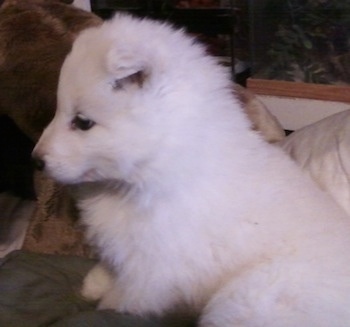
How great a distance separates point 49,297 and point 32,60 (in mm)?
703

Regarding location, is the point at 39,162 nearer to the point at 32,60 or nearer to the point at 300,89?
the point at 32,60

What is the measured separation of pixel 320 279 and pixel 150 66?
592 millimetres

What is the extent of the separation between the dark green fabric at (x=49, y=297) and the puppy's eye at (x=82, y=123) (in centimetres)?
48

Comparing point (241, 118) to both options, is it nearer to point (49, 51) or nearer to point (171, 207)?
point (171, 207)

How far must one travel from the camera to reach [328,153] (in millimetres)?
1632

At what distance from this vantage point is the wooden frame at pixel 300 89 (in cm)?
245

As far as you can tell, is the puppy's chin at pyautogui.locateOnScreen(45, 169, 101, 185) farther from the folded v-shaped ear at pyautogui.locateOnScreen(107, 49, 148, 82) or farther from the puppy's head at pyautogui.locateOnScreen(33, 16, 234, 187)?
the folded v-shaped ear at pyautogui.locateOnScreen(107, 49, 148, 82)

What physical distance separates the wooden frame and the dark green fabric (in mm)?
1366

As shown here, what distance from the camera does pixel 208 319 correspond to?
1183mm

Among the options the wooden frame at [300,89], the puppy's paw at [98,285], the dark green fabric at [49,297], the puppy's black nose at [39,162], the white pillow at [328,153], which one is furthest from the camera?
the wooden frame at [300,89]

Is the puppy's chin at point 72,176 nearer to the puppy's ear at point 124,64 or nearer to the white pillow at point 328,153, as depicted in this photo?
the puppy's ear at point 124,64

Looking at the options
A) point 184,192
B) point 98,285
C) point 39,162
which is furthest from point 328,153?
point 39,162

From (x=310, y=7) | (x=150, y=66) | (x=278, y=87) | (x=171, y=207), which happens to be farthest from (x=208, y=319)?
(x=310, y=7)

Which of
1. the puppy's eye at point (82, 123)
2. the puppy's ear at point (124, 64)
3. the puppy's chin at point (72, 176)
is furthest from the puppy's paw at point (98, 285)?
the puppy's ear at point (124, 64)
